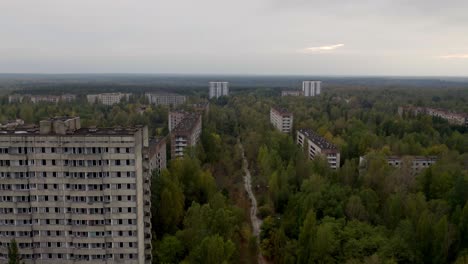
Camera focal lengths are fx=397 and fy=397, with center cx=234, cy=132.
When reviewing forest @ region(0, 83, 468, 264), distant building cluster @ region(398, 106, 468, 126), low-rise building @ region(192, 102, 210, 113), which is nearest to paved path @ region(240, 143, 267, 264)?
forest @ region(0, 83, 468, 264)

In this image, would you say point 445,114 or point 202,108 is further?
point 202,108

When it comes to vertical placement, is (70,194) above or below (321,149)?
above

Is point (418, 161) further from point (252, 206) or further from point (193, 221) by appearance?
point (193, 221)

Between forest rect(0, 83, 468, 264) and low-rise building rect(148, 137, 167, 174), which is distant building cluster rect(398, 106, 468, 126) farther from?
low-rise building rect(148, 137, 167, 174)

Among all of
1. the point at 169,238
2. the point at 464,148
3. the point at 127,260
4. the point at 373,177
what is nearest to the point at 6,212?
the point at 127,260

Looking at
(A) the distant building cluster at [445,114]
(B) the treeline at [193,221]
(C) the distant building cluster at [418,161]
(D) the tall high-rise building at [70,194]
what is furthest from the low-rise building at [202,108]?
(D) the tall high-rise building at [70,194]

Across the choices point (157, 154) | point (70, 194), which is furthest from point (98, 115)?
point (70, 194)
